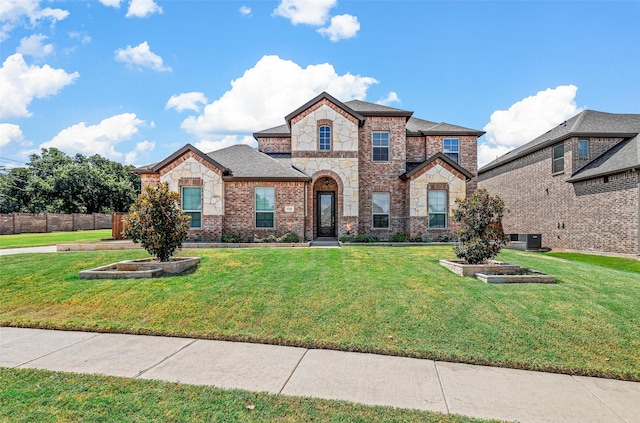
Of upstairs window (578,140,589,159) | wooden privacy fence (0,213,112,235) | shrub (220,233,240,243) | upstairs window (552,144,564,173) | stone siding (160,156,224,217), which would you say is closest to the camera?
shrub (220,233,240,243)

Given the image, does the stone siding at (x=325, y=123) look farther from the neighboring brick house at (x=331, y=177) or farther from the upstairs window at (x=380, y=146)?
the upstairs window at (x=380, y=146)

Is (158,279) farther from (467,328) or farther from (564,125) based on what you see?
(564,125)

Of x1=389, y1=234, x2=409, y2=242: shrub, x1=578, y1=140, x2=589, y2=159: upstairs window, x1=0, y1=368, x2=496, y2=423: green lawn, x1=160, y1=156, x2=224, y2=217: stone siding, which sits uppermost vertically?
x1=578, y1=140, x2=589, y2=159: upstairs window

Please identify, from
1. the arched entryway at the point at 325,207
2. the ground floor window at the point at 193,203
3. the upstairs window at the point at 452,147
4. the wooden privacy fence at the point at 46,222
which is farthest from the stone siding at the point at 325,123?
the wooden privacy fence at the point at 46,222

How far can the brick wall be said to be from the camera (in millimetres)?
19172

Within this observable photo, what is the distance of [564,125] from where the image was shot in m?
22.7

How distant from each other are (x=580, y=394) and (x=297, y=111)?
53.0ft

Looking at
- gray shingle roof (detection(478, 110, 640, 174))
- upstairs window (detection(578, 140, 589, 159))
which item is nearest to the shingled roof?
gray shingle roof (detection(478, 110, 640, 174))

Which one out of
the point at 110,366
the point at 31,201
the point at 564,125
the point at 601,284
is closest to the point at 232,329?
the point at 110,366

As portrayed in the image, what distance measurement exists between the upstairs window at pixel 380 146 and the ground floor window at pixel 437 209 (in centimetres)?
315

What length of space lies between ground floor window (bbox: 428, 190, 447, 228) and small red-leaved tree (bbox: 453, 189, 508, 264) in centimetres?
872

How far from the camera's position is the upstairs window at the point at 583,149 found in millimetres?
20188

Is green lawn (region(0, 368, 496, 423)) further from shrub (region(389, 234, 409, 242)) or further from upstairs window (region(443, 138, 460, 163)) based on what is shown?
upstairs window (region(443, 138, 460, 163))

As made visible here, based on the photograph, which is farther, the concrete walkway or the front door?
the front door
